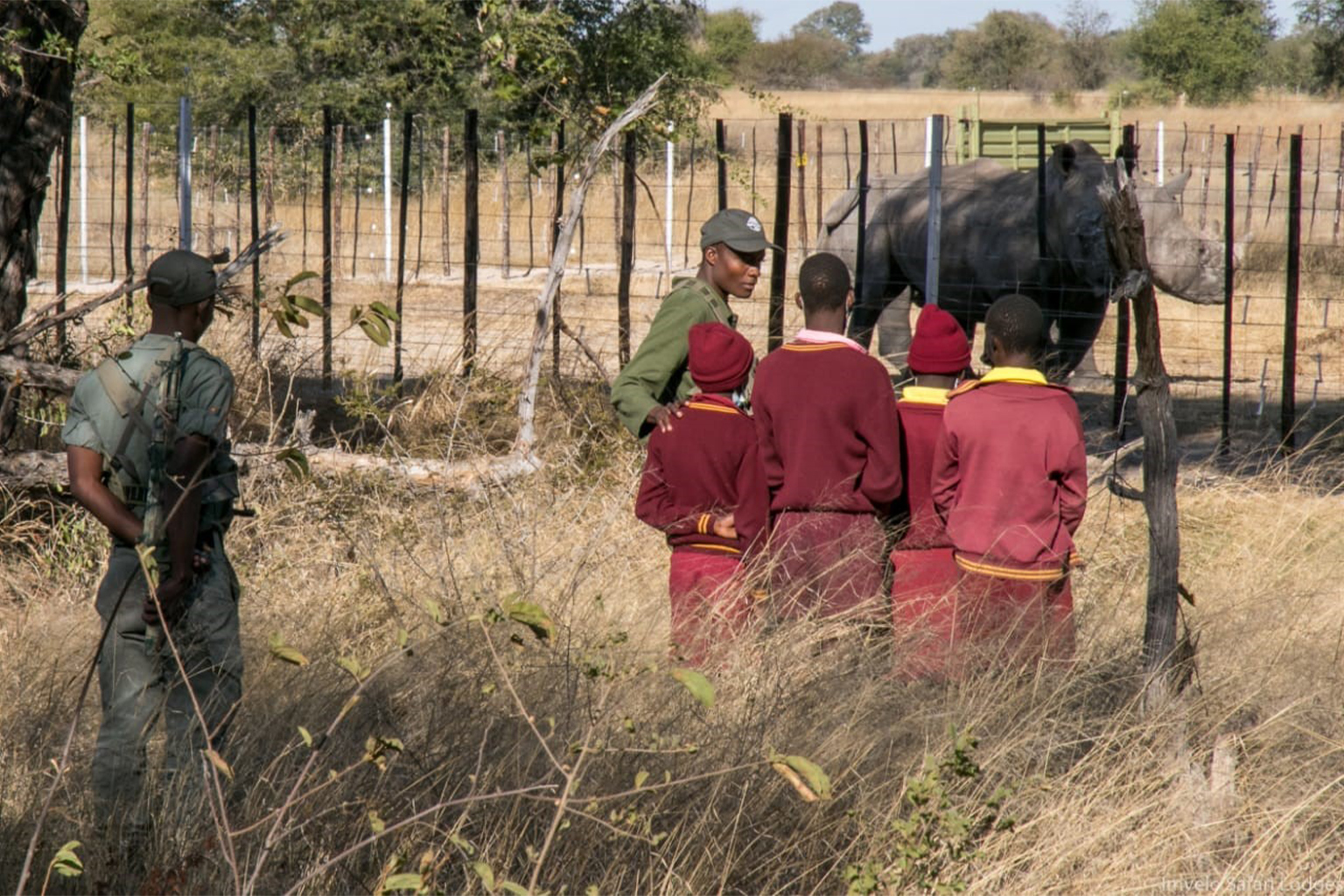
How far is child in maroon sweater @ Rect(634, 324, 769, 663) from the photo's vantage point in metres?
4.43

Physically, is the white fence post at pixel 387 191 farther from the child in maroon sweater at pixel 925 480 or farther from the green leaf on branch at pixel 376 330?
the green leaf on branch at pixel 376 330

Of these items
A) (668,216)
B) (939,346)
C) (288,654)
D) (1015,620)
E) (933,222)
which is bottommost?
(1015,620)

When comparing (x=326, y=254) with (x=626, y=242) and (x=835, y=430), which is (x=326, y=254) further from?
(x=835, y=430)

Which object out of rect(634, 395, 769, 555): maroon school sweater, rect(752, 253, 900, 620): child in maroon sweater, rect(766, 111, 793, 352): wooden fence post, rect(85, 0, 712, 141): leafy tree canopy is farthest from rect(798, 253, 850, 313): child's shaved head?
rect(85, 0, 712, 141): leafy tree canopy

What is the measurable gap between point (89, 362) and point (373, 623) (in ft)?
9.40

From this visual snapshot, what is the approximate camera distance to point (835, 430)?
14.6 ft

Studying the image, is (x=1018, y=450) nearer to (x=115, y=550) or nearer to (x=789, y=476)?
(x=789, y=476)

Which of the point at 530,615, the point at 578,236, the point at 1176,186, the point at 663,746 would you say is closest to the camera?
the point at 530,615

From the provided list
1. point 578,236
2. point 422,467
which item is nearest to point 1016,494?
point 422,467

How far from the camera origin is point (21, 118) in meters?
6.50

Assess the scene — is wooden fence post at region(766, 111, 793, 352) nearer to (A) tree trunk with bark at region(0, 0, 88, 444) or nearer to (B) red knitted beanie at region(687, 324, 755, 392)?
(A) tree trunk with bark at region(0, 0, 88, 444)

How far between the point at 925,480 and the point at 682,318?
0.96 metres

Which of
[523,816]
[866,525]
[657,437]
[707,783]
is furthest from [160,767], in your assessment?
[866,525]

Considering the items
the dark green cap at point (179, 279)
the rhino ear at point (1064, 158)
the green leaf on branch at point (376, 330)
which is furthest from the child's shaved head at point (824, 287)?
the rhino ear at point (1064, 158)
